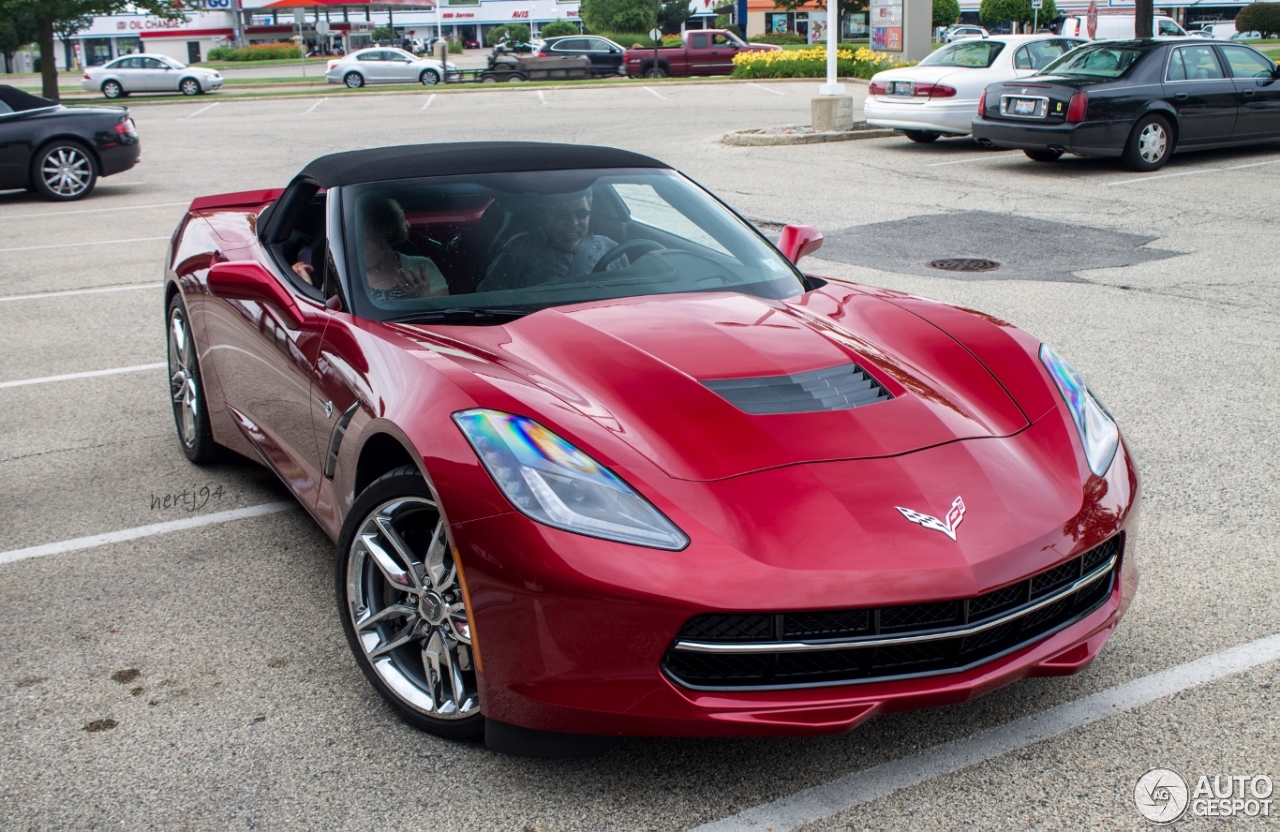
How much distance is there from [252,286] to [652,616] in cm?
209

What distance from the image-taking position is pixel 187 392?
16.8 ft

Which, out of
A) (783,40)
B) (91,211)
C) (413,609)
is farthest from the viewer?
(783,40)

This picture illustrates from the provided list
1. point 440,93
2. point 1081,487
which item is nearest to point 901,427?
point 1081,487

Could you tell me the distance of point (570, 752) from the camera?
2.64m

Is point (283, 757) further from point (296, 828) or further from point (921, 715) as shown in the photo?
point (921, 715)

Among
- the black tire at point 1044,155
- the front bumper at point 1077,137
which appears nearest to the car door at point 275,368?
the front bumper at point 1077,137

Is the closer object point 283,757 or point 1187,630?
point 283,757

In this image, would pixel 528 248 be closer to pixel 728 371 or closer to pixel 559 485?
pixel 728 371

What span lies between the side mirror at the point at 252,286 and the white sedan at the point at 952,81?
1387 centimetres

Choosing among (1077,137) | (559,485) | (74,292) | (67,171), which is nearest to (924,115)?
(1077,137)

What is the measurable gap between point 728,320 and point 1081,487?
1.12m

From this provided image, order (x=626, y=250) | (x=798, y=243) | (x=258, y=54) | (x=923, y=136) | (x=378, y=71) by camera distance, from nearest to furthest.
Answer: (x=626, y=250) < (x=798, y=243) < (x=923, y=136) < (x=378, y=71) < (x=258, y=54)

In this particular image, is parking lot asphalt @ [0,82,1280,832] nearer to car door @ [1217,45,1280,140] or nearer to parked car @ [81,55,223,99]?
car door @ [1217,45,1280,140]

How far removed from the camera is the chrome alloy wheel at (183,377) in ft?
16.5
